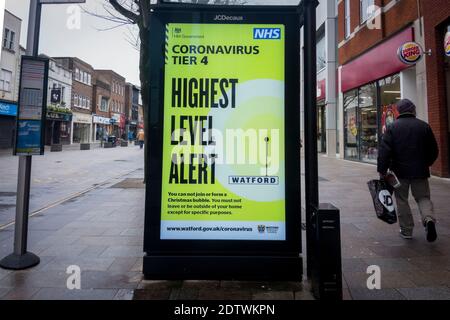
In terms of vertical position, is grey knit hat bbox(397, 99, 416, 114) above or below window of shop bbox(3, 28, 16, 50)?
below

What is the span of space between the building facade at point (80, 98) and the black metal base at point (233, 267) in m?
45.5

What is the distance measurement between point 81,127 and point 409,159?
49.0 metres

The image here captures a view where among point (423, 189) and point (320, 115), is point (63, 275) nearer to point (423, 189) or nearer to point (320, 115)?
point (423, 189)

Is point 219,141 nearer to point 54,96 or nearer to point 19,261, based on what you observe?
point 19,261

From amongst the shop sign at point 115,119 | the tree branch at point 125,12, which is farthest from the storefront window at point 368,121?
the shop sign at point 115,119

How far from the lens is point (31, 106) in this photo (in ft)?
12.6

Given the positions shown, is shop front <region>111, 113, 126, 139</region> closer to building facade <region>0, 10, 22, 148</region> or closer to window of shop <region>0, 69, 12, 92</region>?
building facade <region>0, 10, 22, 148</region>

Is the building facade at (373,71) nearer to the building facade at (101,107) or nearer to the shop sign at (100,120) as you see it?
the building facade at (101,107)

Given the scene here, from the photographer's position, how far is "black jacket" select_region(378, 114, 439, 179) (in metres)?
4.62

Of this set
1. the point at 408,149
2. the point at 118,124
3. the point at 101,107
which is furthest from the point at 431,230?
the point at 118,124

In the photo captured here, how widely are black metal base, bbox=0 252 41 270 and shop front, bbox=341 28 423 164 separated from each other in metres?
13.4

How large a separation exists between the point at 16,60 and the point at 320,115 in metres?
27.9

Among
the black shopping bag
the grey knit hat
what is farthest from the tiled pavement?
the grey knit hat

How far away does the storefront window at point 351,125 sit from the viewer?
18.0 metres
